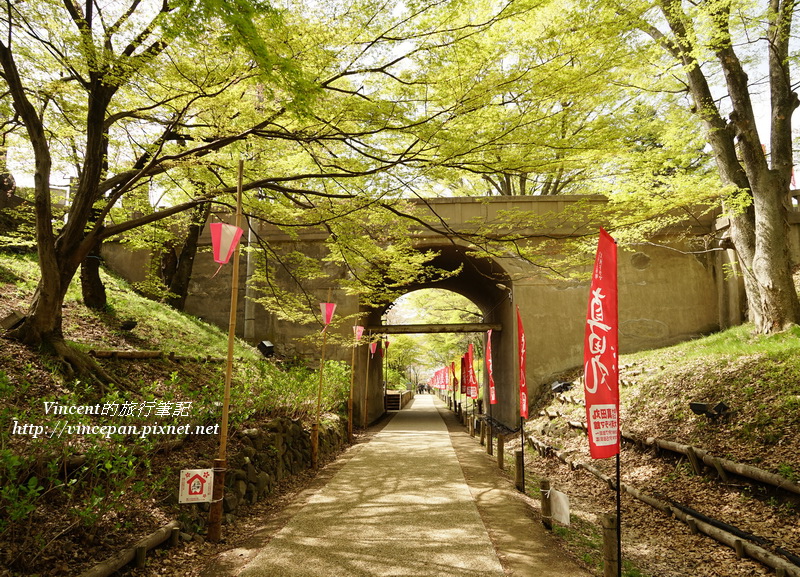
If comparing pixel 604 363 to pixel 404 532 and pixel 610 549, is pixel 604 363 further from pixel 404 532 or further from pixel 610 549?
pixel 404 532

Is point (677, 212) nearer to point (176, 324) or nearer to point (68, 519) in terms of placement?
point (176, 324)

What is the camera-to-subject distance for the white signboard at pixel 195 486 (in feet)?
14.6

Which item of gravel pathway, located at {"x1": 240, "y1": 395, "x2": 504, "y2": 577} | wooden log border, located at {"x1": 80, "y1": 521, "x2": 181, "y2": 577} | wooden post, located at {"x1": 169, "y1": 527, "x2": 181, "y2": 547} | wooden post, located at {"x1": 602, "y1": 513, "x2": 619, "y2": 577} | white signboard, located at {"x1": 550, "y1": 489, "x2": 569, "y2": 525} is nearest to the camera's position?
wooden log border, located at {"x1": 80, "y1": 521, "x2": 181, "y2": 577}

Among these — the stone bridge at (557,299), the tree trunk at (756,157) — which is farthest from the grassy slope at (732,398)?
the stone bridge at (557,299)

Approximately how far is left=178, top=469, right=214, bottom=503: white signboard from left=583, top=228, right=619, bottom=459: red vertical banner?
3731 millimetres

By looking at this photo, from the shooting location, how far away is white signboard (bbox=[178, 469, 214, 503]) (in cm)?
445

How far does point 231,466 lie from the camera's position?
235 inches

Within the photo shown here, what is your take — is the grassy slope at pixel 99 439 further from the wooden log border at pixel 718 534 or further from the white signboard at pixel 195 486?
the wooden log border at pixel 718 534

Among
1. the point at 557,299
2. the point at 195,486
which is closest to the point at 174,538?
the point at 195,486

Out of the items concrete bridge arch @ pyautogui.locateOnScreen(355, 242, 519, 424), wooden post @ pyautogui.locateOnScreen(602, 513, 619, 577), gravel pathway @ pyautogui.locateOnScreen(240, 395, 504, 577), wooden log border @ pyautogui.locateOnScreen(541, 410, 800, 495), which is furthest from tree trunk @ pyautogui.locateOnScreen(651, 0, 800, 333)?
wooden post @ pyautogui.locateOnScreen(602, 513, 619, 577)

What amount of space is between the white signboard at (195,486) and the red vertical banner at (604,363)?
3.73m

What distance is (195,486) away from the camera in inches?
179

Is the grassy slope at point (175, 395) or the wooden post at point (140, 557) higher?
the grassy slope at point (175, 395)

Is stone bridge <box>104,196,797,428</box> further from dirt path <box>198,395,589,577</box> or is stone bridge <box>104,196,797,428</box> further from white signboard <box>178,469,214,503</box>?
white signboard <box>178,469,214,503</box>
